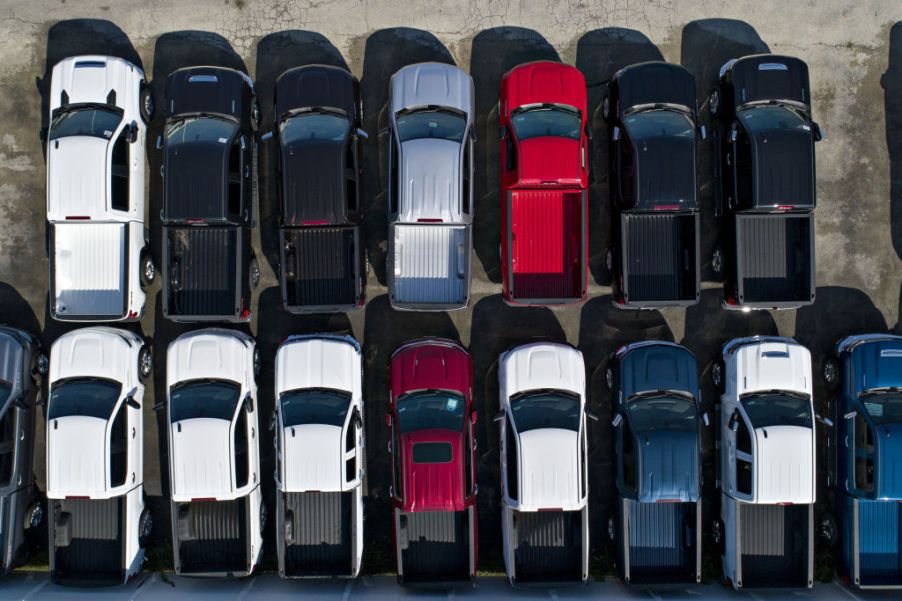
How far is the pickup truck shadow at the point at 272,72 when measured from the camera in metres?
10.1

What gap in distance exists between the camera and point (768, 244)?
9.53m

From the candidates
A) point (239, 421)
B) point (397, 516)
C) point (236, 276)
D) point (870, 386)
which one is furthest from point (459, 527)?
point (870, 386)

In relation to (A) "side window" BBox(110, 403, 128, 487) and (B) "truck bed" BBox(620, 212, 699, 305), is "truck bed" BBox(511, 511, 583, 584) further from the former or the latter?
(A) "side window" BBox(110, 403, 128, 487)

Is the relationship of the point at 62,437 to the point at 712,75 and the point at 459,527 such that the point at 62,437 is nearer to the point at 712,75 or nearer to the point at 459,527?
the point at 459,527

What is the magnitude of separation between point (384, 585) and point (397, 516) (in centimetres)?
130

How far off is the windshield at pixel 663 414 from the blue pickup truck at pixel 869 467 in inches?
103

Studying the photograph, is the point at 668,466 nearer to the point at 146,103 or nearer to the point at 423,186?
the point at 423,186

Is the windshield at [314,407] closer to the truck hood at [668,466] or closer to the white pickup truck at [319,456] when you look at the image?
the white pickup truck at [319,456]

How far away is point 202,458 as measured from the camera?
8.91 meters

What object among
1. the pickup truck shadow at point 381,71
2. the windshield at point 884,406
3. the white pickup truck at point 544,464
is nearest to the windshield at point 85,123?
the pickup truck shadow at point 381,71

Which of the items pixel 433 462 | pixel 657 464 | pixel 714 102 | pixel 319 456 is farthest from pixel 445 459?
pixel 714 102

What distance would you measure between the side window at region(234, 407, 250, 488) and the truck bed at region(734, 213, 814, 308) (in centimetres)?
794

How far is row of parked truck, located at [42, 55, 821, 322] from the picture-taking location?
29.6 ft

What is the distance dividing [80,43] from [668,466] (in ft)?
38.4
